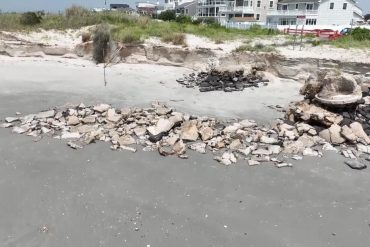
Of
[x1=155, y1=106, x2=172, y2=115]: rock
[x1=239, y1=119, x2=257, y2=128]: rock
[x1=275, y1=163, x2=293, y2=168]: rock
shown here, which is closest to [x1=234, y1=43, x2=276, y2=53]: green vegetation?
[x1=239, y1=119, x2=257, y2=128]: rock

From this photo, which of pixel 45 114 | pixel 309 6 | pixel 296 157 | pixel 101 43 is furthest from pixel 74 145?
pixel 309 6

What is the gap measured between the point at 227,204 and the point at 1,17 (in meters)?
23.5

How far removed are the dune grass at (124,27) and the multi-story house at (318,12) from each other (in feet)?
80.6

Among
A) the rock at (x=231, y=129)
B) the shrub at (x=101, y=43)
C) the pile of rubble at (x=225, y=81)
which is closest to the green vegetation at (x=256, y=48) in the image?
the pile of rubble at (x=225, y=81)

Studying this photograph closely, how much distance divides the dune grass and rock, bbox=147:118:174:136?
10.7 m

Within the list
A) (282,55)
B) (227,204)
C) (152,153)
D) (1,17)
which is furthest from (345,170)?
(1,17)

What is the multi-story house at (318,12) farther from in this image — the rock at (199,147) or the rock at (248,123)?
the rock at (199,147)

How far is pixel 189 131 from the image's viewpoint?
36.4 feet

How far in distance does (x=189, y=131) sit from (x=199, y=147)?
86 cm

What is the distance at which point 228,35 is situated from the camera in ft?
72.2

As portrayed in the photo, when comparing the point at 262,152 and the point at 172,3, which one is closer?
the point at 262,152

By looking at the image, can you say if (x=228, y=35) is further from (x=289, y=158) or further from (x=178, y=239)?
(x=178, y=239)

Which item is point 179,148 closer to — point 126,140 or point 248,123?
point 126,140

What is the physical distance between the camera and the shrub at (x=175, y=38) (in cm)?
2064
